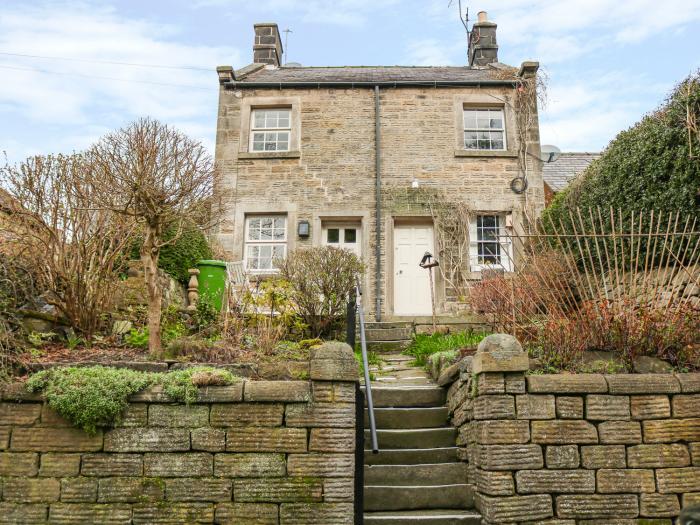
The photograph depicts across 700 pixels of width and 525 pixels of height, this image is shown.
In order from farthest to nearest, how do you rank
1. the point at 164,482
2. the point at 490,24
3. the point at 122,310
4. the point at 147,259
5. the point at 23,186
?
the point at 490,24, the point at 122,310, the point at 23,186, the point at 147,259, the point at 164,482

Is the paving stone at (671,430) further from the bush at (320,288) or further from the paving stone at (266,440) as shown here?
the bush at (320,288)

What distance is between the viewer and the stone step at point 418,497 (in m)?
5.31

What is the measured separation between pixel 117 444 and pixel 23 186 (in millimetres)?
3608

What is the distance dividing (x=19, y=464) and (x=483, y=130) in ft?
35.0

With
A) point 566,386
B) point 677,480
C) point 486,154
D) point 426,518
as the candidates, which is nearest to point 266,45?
point 486,154

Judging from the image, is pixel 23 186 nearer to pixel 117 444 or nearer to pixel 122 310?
pixel 122 310

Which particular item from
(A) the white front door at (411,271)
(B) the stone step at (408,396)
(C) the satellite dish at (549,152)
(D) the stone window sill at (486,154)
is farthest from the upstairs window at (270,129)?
(B) the stone step at (408,396)

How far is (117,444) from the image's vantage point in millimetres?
4938

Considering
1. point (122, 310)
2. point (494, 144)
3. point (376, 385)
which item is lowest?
point (376, 385)

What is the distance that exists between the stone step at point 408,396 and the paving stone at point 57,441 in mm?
2718

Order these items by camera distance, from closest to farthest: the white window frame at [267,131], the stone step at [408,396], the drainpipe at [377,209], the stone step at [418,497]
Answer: the stone step at [418,497] < the stone step at [408,396] < the drainpipe at [377,209] < the white window frame at [267,131]

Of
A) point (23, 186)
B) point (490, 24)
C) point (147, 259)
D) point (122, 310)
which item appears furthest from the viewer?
point (490, 24)

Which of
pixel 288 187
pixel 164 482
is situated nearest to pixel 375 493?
pixel 164 482

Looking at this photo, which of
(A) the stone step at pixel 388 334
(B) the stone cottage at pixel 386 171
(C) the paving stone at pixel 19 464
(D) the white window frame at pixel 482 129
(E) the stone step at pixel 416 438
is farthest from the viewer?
(D) the white window frame at pixel 482 129
